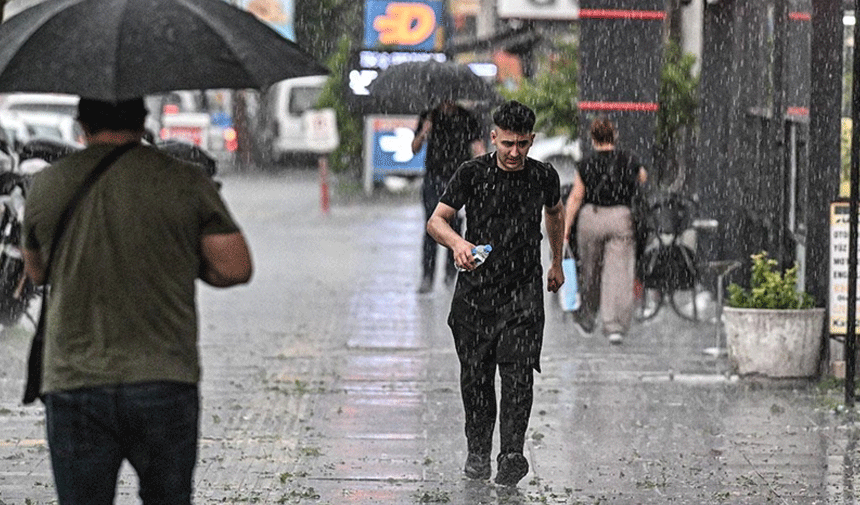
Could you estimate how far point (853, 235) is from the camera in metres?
9.33

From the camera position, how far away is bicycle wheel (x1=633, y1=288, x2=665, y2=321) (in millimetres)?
13469

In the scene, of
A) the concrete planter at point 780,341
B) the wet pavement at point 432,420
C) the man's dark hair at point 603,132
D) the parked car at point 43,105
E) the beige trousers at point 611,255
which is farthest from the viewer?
the parked car at point 43,105

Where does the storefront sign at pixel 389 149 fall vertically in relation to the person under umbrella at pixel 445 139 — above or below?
below

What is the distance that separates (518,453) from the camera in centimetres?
754

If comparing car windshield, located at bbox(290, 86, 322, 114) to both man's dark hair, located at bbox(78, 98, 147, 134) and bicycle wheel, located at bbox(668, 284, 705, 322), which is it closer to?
bicycle wheel, located at bbox(668, 284, 705, 322)

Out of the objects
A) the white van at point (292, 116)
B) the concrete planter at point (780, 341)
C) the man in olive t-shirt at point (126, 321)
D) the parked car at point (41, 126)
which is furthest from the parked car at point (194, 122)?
the man in olive t-shirt at point (126, 321)

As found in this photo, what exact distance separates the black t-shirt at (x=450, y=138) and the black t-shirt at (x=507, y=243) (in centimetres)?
637

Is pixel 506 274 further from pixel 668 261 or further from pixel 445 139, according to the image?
pixel 445 139

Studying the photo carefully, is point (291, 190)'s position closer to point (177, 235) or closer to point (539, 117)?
point (539, 117)

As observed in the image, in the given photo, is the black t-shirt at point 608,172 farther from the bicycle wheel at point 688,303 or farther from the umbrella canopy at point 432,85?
the umbrella canopy at point 432,85

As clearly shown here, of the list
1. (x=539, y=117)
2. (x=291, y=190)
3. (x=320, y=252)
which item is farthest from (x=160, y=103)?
(x=539, y=117)

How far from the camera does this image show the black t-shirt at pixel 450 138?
1391 cm

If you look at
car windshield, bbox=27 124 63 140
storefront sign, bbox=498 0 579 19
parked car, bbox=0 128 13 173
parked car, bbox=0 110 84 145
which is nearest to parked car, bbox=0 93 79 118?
parked car, bbox=0 110 84 145

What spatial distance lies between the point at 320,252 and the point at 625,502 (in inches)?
483
